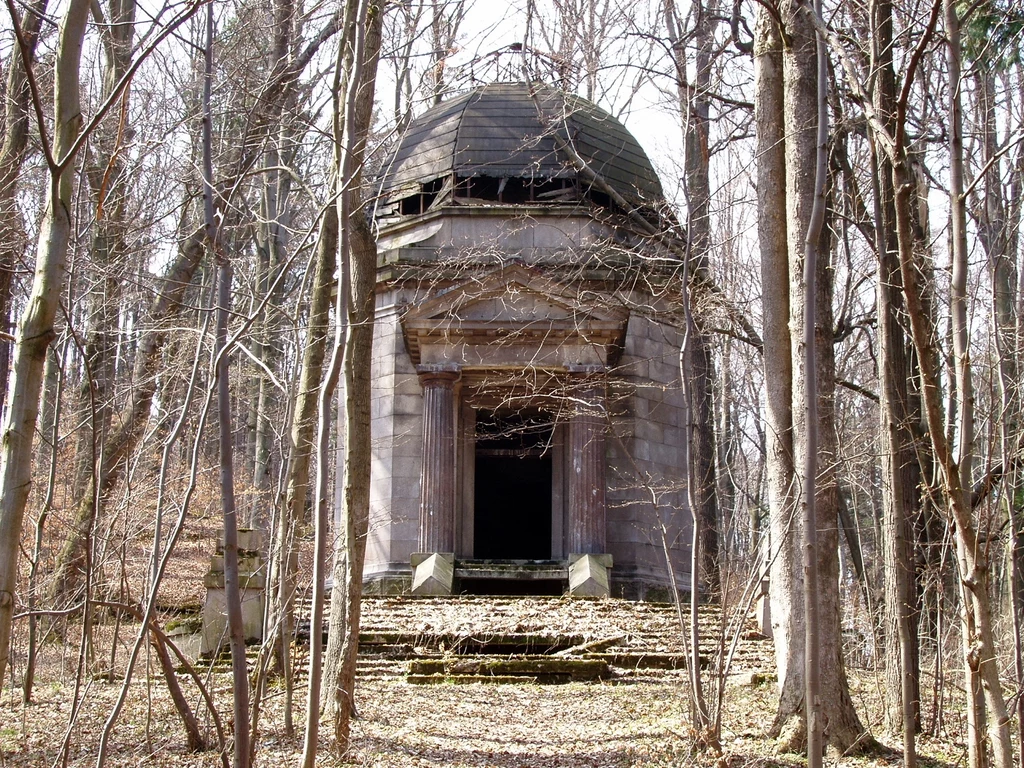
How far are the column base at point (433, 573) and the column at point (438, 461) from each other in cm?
37

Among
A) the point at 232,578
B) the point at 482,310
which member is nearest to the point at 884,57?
the point at 232,578

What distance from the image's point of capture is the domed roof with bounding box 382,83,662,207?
19.7 meters

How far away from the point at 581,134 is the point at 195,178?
1150 centimetres

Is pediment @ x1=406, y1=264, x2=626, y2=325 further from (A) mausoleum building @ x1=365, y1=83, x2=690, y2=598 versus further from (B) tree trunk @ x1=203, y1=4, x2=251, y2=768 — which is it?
(B) tree trunk @ x1=203, y1=4, x2=251, y2=768

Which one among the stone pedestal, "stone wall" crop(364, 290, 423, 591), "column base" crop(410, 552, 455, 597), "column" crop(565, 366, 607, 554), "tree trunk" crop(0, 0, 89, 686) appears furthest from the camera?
"stone wall" crop(364, 290, 423, 591)

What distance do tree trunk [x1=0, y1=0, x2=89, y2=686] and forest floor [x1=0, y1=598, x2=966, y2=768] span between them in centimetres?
210

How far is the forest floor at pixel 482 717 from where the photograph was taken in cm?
781

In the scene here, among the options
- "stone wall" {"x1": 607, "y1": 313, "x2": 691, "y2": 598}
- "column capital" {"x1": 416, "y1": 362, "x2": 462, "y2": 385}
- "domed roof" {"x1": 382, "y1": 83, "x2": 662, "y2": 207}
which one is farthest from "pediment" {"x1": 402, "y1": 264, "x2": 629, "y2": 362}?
"domed roof" {"x1": 382, "y1": 83, "x2": 662, "y2": 207}

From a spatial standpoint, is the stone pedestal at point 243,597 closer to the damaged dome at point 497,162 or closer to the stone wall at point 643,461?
the stone wall at point 643,461

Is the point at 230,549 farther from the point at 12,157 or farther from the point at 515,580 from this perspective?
the point at 515,580

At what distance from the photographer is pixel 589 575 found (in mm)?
15461

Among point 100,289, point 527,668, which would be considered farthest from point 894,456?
point 100,289

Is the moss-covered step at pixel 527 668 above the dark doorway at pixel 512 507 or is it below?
below

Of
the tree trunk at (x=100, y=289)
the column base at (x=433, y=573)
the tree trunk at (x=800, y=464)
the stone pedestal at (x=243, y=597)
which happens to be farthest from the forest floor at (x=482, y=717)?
the column base at (x=433, y=573)
